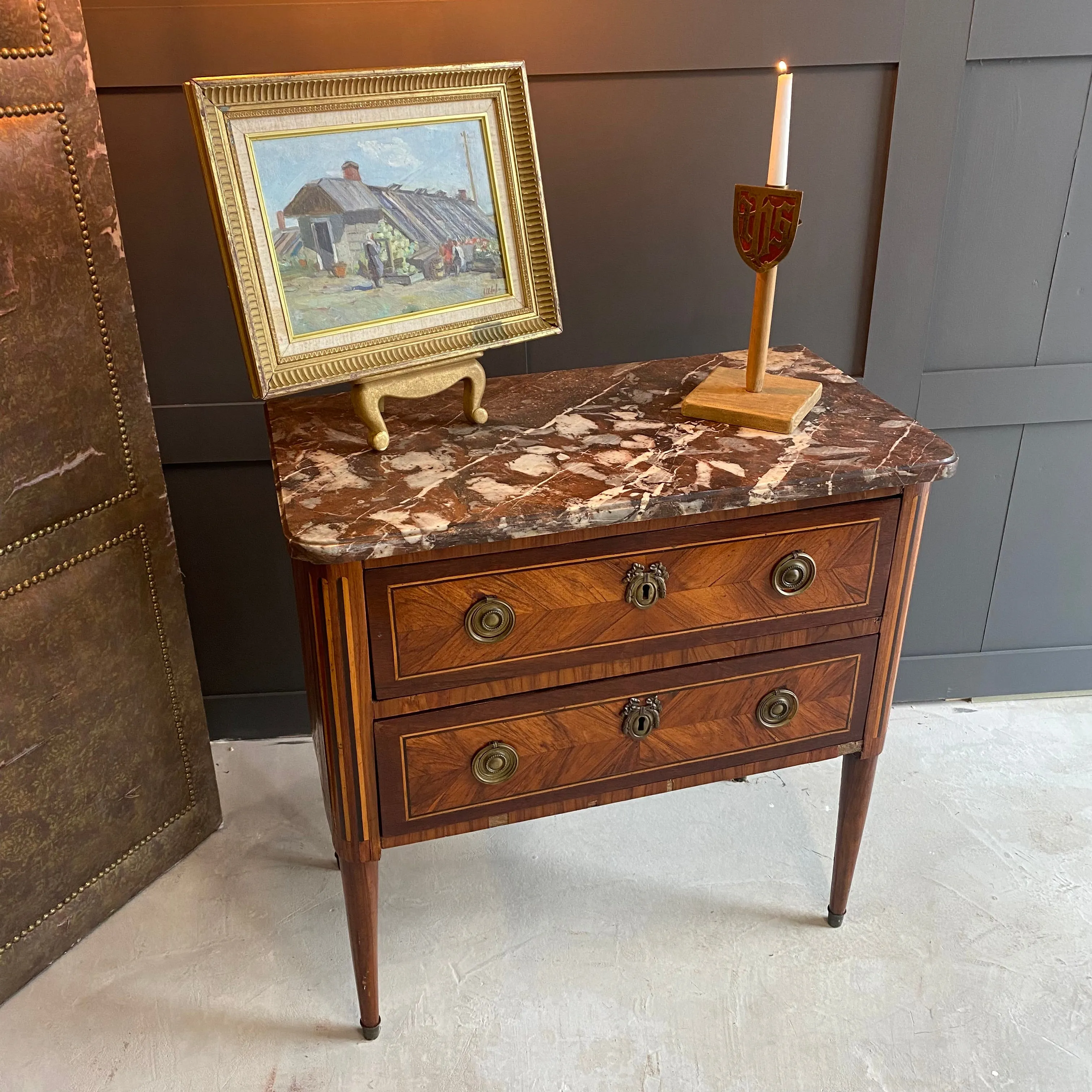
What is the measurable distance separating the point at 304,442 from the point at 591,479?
45 cm

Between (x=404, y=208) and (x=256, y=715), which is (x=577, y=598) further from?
(x=256, y=715)

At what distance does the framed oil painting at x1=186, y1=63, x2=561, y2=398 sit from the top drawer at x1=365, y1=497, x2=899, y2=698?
35 cm

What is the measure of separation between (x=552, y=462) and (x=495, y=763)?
44 cm

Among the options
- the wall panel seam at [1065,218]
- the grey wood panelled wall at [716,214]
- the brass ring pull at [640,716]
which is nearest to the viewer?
the brass ring pull at [640,716]

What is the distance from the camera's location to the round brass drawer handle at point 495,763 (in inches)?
55.3

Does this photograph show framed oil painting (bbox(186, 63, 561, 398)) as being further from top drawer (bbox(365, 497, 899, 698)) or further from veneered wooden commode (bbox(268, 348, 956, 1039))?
top drawer (bbox(365, 497, 899, 698))

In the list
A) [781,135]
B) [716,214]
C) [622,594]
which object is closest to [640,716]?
[622,594]

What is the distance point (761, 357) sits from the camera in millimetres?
1538

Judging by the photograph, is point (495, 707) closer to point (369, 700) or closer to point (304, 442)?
point (369, 700)

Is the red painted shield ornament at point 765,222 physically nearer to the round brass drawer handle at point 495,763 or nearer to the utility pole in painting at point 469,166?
the utility pole in painting at point 469,166

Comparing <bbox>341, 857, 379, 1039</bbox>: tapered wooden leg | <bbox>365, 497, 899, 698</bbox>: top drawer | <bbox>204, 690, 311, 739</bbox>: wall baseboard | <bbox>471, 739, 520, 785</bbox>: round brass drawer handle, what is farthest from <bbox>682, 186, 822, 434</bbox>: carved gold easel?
<bbox>204, 690, 311, 739</bbox>: wall baseboard

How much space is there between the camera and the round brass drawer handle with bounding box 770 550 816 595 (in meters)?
1.40

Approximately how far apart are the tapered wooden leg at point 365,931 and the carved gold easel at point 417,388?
633mm

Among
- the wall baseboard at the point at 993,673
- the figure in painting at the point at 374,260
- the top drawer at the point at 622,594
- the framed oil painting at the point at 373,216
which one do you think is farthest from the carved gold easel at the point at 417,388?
the wall baseboard at the point at 993,673
